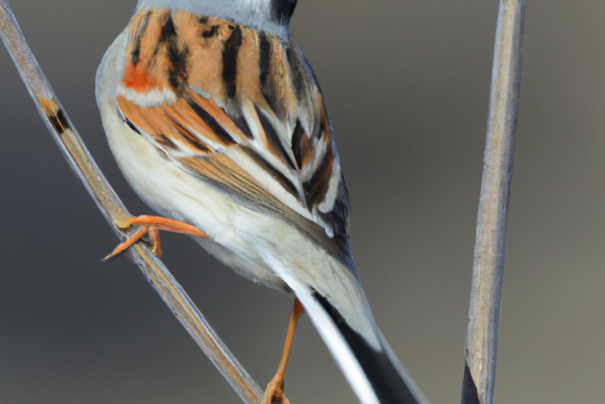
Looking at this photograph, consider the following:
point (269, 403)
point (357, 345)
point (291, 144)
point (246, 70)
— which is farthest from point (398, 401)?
point (246, 70)

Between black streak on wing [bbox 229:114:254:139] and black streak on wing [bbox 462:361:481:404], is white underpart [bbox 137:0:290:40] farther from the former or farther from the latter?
black streak on wing [bbox 462:361:481:404]

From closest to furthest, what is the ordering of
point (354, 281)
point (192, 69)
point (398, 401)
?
point (398, 401), point (354, 281), point (192, 69)

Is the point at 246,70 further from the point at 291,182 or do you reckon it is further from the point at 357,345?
the point at 357,345

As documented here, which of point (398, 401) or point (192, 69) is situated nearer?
point (398, 401)

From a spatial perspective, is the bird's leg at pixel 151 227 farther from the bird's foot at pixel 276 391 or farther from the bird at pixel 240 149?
the bird's foot at pixel 276 391

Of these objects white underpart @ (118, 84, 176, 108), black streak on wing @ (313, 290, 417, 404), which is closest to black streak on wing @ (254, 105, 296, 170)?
white underpart @ (118, 84, 176, 108)

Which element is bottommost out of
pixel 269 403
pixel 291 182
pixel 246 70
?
pixel 269 403

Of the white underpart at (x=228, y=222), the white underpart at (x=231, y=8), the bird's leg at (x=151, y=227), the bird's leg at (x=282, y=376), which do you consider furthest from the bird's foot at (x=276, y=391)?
the white underpart at (x=231, y=8)

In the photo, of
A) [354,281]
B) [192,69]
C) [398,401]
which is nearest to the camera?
[398,401]
